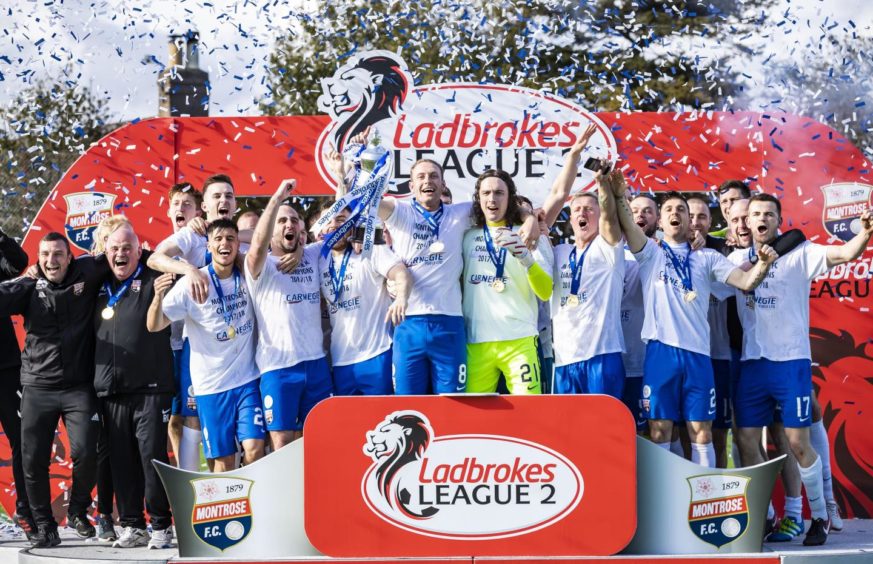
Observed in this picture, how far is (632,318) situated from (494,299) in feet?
3.54

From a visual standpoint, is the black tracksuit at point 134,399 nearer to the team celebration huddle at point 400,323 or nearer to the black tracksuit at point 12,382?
the team celebration huddle at point 400,323

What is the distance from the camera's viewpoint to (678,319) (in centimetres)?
654

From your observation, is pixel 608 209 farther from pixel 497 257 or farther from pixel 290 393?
pixel 290 393

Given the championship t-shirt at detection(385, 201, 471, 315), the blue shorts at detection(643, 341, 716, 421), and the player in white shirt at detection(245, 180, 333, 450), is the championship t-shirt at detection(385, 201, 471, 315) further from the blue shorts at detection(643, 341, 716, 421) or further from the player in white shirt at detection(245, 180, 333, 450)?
the blue shorts at detection(643, 341, 716, 421)

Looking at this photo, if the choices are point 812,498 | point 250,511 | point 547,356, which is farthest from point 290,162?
point 812,498

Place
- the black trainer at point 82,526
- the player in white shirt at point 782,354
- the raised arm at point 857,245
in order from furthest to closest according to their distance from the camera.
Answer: the black trainer at point 82,526, the player in white shirt at point 782,354, the raised arm at point 857,245

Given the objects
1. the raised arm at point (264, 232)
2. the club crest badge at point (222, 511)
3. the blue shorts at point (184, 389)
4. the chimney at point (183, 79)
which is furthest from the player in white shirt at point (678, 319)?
the chimney at point (183, 79)

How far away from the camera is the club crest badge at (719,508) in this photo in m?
5.76

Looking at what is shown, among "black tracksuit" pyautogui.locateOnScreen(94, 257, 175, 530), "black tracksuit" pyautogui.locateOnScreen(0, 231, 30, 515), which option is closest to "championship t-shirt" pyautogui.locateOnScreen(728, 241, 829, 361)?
"black tracksuit" pyautogui.locateOnScreen(94, 257, 175, 530)

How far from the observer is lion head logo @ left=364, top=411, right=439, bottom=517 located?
565cm

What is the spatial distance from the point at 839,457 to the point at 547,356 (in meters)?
2.58

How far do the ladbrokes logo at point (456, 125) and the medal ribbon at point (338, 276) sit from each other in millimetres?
1529

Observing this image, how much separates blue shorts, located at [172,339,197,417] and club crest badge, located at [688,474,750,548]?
130 inches

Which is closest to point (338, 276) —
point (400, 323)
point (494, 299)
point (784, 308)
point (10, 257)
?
point (400, 323)
